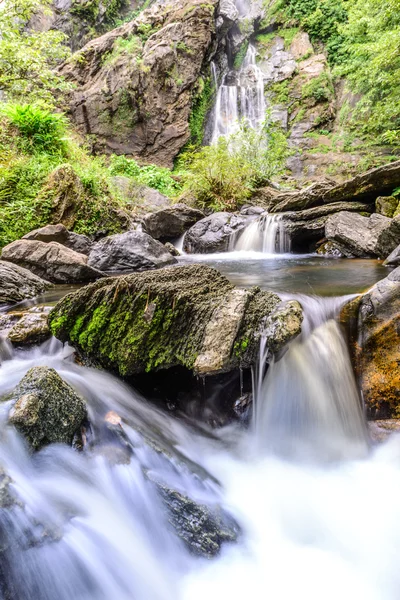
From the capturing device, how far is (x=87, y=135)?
59.6 feet

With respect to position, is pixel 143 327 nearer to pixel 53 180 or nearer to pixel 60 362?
pixel 60 362

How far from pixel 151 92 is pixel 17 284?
16603 mm

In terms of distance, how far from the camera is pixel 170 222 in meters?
9.40

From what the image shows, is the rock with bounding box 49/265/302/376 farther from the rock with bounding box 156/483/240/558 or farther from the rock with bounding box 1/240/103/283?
the rock with bounding box 1/240/103/283

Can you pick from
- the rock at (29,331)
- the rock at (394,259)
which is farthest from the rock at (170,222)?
the rock at (29,331)

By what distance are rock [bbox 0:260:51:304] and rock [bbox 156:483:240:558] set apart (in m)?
3.60

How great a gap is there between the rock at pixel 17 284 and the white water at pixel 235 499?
1.85 metres

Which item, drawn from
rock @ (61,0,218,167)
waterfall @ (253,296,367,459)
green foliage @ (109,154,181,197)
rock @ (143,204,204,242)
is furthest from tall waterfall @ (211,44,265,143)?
waterfall @ (253,296,367,459)

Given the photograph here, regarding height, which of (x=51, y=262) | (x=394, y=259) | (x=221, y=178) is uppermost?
(x=221, y=178)

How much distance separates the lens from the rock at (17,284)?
14.9 ft

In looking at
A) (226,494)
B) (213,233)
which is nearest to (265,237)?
(213,233)

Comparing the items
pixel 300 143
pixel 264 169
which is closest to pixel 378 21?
pixel 264 169

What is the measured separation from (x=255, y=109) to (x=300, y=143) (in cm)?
393

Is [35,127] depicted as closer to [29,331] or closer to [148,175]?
[148,175]
